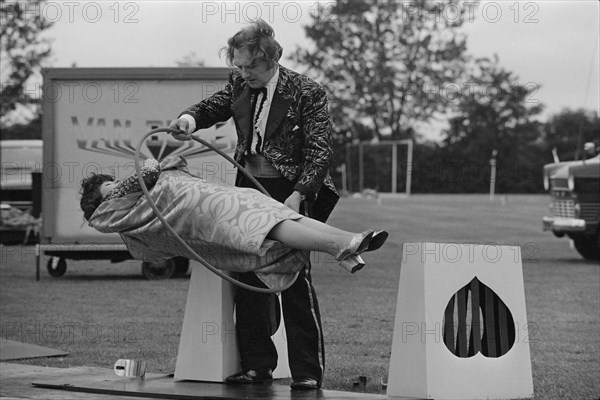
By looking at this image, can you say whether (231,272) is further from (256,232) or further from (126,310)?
(126,310)

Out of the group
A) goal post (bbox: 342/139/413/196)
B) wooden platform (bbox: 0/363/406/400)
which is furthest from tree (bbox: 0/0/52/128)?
wooden platform (bbox: 0/363/406/400)

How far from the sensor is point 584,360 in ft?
27.7

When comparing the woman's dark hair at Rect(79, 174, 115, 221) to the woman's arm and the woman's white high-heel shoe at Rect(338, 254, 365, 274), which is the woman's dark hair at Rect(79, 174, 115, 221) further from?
the woman's white high-heel shoe at Rect(338, 254, 365, 274)

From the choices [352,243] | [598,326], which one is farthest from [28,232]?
[352,243]

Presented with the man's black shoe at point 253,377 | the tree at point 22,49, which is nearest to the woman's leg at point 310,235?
the man's black shoe at point 253,377

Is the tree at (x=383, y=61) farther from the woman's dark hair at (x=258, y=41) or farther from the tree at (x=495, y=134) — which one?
the woman's dark hair at (x=258, y=41)

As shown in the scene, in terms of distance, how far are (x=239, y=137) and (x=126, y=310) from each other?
6.11 m

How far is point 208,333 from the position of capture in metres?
6.94

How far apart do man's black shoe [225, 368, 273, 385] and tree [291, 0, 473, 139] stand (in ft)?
180

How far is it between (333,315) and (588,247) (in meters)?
9.79

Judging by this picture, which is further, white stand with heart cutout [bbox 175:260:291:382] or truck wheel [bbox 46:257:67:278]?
truck wheel [bbox 46:257:67:278]

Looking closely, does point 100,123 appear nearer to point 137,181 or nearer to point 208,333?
point 208,333

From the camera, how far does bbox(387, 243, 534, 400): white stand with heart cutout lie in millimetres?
6051

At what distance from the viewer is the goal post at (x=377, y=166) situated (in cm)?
5588
